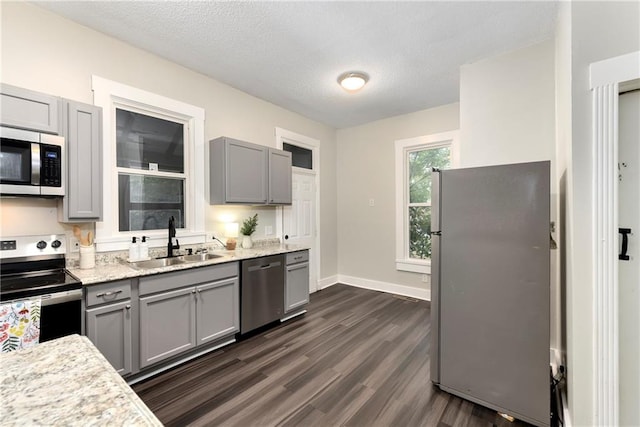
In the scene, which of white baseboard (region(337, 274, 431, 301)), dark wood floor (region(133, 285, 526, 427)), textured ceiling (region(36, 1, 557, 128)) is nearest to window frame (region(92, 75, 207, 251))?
textured ceiling (region(36, 1, 557, 128))

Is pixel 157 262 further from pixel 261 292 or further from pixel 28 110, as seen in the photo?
pixel 28 110

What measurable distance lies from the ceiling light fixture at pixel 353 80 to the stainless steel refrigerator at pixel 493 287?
1.64 metres

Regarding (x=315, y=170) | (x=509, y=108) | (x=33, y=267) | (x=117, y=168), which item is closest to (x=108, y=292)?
(x=33, y=267)

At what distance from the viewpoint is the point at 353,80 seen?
3148 mm

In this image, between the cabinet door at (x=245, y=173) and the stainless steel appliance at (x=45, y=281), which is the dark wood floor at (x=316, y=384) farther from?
the cabinet door at (x=245, y=173)

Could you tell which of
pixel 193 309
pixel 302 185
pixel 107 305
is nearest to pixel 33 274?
pixel 107 305

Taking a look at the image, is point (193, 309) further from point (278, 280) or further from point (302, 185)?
point (302, 185)

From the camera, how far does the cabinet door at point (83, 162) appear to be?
6.75 ft

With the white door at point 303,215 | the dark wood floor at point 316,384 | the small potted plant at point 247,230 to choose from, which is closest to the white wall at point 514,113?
the dark wood floor at point 316,384

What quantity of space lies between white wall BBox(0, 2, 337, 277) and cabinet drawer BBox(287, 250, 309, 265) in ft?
2.79

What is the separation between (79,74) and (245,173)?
164 centimetres

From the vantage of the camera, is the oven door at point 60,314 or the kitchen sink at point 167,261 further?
the kitchen sink at point 167,261

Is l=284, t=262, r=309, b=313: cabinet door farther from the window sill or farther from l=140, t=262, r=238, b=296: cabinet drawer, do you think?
the window sill

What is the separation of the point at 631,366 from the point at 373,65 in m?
3.02
